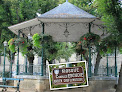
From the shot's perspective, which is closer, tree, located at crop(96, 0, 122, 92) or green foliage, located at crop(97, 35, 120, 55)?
tree, located at crop(96, 0, 122, 92)

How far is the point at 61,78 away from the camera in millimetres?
11297

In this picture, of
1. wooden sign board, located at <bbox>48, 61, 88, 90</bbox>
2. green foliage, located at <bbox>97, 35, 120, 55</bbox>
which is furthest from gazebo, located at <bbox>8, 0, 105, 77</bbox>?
wooden sign board, located at <bbox>48, 61, 88, 90</bbox>

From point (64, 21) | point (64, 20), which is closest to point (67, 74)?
point (64, 20)

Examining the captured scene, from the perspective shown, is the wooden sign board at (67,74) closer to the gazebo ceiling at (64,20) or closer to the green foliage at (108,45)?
the gazebo ceiling at (64,20)

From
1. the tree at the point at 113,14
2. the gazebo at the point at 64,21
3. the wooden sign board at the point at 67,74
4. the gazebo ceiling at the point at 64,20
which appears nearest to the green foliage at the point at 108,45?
the gazebo at the point at 64,21

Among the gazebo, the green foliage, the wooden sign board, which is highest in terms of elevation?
the gazebo

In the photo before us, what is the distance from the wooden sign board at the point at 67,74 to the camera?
1124 centimetres

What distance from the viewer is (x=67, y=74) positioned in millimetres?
11258

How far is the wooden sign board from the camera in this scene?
11.2 m

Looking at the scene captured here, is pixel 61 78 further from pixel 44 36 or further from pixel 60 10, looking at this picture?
pixel 60 10

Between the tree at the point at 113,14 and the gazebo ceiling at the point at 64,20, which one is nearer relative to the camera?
the tree at the point at 113,14

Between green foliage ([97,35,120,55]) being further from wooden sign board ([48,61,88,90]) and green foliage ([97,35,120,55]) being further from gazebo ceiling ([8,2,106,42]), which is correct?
wooden sign board ([48,61,88,90])

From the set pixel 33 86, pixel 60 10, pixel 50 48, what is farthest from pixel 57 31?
pixel 33 86

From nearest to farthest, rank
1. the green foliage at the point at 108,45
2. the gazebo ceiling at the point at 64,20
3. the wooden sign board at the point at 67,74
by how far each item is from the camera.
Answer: the wooden sign board at the point at 67,74 < the gazebo ceiling at the point at 64,20 < the green foliage at the point at 108,45
